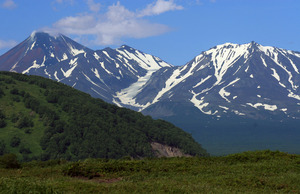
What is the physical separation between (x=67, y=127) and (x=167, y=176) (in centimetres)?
9901

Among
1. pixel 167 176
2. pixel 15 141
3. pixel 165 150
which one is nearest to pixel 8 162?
pixel 167 176

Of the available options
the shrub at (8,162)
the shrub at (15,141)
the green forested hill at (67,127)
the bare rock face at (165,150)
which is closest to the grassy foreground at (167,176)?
the shrub at (8,162)

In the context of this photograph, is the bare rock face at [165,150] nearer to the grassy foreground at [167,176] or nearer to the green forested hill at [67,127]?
the green forested hill at [67,127]

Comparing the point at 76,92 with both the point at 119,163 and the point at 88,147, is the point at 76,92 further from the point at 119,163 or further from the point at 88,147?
the point at 119,163

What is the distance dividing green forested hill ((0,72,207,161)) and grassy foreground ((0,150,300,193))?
76.0m

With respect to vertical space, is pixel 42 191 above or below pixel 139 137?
below

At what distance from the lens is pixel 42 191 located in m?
26.5

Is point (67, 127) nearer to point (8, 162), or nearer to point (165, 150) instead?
point (165, 150)

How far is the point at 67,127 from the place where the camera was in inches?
5438

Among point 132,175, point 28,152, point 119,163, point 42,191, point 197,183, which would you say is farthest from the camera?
point 28,152

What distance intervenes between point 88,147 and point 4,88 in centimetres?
3856

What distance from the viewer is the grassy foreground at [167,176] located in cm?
3297

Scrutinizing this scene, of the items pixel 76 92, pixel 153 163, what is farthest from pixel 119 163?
pixel 76 92

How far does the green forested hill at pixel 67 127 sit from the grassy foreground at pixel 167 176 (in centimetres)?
7604
